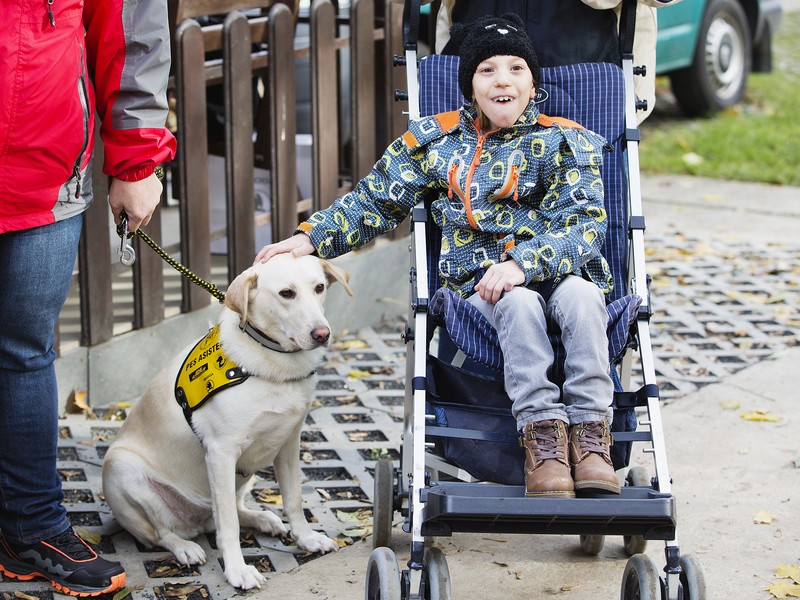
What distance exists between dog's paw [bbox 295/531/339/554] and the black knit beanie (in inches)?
64.4

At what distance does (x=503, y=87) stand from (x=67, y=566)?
6.88 feet

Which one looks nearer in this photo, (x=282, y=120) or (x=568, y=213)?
(x=568, y=213)

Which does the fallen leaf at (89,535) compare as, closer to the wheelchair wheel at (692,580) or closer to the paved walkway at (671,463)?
the paved walkway at (671,463)

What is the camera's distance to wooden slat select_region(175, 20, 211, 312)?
5375mm

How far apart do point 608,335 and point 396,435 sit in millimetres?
1838

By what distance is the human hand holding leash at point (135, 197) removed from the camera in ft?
11.9

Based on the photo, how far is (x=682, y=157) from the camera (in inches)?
420

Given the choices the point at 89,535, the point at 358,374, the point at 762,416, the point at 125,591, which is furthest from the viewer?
the point at 358,374

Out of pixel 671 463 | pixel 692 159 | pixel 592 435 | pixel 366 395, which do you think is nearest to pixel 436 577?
pixel 592 435

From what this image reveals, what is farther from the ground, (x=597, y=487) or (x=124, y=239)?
(x=124, y=239)

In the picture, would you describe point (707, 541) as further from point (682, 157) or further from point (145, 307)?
point (682, 157)

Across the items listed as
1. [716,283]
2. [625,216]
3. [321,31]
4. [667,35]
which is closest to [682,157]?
[667,35]

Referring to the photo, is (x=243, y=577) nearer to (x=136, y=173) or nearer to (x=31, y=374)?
(x=31, y=374)

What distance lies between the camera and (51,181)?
3.41 m
